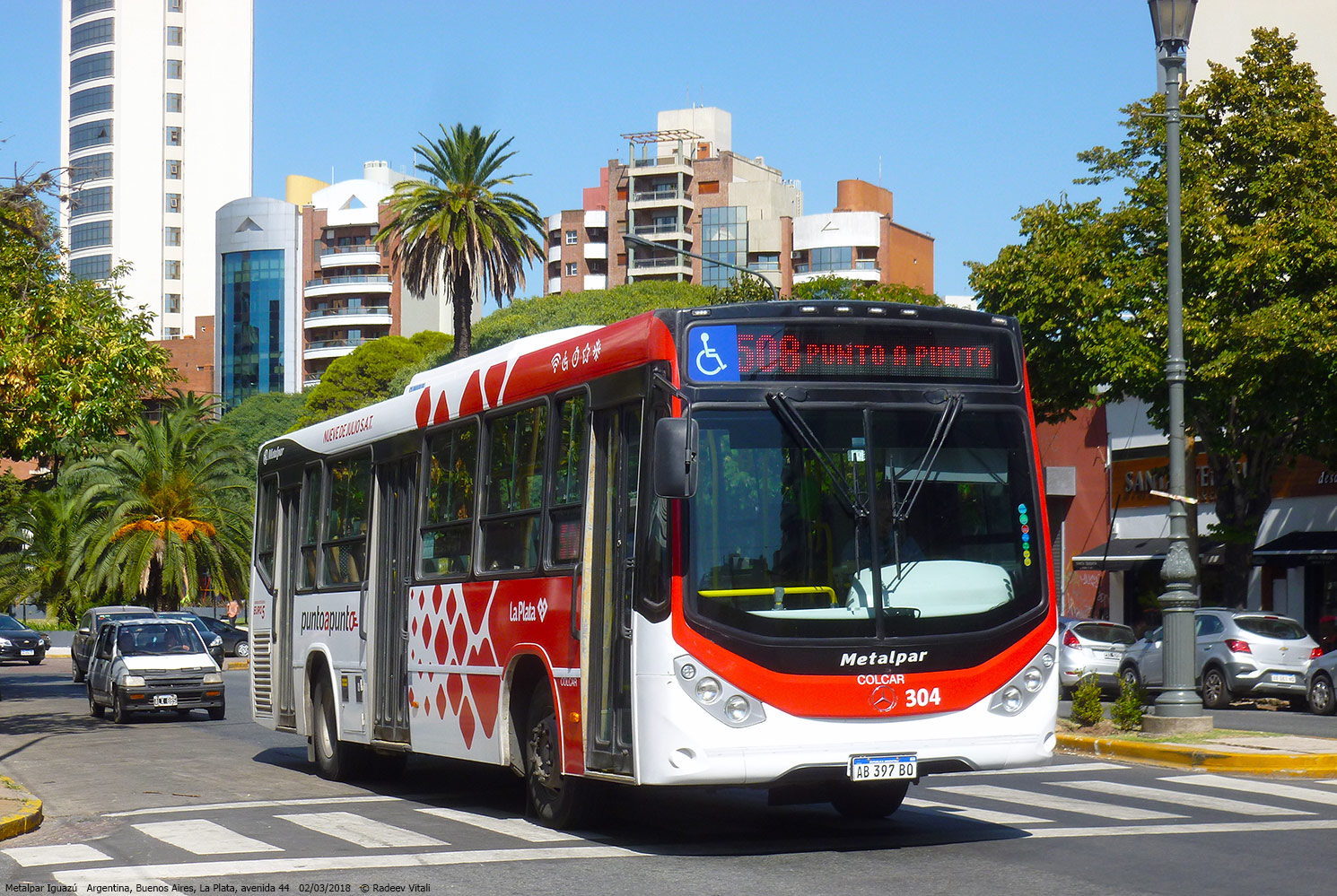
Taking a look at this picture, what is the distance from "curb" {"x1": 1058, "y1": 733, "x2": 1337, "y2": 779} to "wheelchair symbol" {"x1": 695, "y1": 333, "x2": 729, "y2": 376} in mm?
8131

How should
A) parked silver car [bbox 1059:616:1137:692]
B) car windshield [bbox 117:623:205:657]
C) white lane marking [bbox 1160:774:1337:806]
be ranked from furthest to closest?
parked silver car [bbox 1059:616:1137:692] < car windshield [bbox 117:623:205:657] < white lane marking [bbox 1160:774:1337:806]

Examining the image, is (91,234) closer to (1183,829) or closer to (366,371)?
(366,371)

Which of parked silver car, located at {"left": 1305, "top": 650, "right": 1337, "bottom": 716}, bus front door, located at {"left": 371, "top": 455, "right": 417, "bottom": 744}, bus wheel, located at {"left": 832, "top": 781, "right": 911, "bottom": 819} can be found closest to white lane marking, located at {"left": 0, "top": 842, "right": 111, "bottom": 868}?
bus front door, located at {"left": 371, "top": 455, "right": 417, "bottom": 744}

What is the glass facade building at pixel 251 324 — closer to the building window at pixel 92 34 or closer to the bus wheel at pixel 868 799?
the building window at pixel 92 34

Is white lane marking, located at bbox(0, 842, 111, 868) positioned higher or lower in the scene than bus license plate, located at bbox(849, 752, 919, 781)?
lower

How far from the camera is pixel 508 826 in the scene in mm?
11508

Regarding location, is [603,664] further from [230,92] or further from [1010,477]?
[230,92]

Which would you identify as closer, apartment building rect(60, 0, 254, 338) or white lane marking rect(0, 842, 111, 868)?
white lane marking rect(0, 842, 111, 868)

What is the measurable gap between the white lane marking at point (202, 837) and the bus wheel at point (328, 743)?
3.28 m

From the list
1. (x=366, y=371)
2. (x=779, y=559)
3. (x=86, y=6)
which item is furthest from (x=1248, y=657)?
(x=86, y=6)

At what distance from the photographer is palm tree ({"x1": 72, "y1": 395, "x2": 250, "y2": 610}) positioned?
5053 centimetres

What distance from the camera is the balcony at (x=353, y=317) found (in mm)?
124375

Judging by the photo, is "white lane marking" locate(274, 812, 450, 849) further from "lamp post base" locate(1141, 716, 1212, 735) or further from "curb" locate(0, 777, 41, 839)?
"lamp post base" locate(1141, 716, 1212, 735)

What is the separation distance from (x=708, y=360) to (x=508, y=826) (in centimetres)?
376
